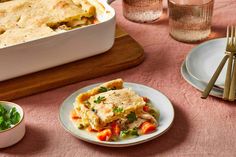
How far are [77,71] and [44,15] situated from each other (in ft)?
0.85

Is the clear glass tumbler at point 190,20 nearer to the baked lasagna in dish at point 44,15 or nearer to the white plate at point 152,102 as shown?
the baked lasagna in dish at point 44,15

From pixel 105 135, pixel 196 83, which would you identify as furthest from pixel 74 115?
pixel 196 83

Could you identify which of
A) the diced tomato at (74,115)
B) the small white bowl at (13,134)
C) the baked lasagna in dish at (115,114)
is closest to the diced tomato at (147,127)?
the baked lasagna in dish at (115,114)

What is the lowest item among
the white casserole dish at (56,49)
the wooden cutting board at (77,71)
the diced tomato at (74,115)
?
the wooden cutting board at (77,71)

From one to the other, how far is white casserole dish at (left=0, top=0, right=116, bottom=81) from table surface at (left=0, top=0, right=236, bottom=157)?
9cm

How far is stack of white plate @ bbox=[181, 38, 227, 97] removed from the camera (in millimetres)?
1504

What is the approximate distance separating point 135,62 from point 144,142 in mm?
416

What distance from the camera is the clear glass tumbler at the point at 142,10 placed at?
1896mm

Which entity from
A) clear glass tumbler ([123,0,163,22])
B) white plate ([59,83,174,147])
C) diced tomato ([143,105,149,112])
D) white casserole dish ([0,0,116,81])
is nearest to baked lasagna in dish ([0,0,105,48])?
white casserole dish ([0,0,116,81])

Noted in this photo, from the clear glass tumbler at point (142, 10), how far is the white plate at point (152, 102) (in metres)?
0.48

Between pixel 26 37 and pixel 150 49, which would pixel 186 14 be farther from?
pixel 26 37

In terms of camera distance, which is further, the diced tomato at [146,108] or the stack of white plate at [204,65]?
the stack of white plate at [204,65]

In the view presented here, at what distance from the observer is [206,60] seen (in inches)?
64.0

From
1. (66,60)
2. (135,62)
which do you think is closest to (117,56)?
(135,62)
